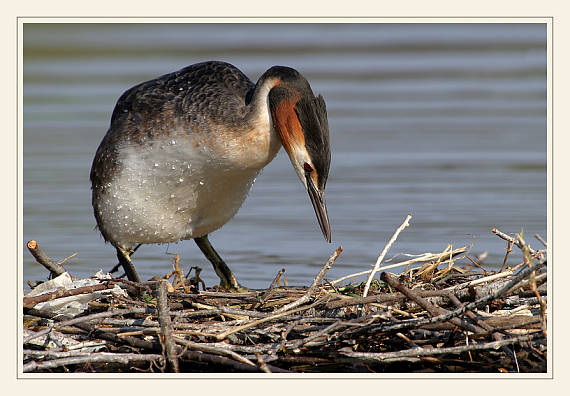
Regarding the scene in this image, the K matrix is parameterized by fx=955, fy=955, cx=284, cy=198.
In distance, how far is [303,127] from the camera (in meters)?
6.82

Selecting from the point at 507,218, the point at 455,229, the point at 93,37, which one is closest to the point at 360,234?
the point at 455,229

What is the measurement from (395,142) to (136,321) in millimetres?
8296

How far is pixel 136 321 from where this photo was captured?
643cm

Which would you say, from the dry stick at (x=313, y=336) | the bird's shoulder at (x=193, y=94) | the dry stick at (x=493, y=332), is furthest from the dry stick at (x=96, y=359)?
the bird's shoulder at (x=193, y=94)

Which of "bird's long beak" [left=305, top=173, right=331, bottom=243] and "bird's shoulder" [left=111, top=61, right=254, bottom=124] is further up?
"bird's shoulder" [left=111, top=61, right=254, bottom=124]

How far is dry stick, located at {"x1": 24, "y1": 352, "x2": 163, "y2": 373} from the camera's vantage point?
231 inches

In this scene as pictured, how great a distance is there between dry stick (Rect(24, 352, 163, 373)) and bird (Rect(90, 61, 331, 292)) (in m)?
1.78

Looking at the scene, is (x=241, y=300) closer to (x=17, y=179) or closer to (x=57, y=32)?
(x=17, y=179)

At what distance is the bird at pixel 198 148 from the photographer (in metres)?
7.00

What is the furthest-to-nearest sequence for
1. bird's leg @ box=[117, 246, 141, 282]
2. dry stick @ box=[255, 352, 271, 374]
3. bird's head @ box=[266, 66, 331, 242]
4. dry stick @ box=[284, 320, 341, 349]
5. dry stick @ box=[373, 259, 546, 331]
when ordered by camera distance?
bird's leg @ box=[117, 246, 141, 282]
bird's head @ box=[266, 66, 331, 242]
dry stick @ box=[284, 320, 341, 349]
dry stick @ box=[255, 352, 271, 374]
dry stick @ box=[373, 259, 546, 331]

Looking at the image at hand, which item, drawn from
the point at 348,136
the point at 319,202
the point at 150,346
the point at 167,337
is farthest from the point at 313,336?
the point at 348,136

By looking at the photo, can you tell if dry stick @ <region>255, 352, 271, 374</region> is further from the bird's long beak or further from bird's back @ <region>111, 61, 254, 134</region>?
bird's back @ <region>111, 61, 254, 134</region>

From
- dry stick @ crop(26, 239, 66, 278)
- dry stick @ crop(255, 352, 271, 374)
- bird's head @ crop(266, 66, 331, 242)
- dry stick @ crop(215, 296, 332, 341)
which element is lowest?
dry stick @ crop(255, 352, 271, 374)

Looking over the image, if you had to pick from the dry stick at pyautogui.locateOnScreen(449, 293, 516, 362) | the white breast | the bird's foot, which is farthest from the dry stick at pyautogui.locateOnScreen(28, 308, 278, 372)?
the bird's foot
